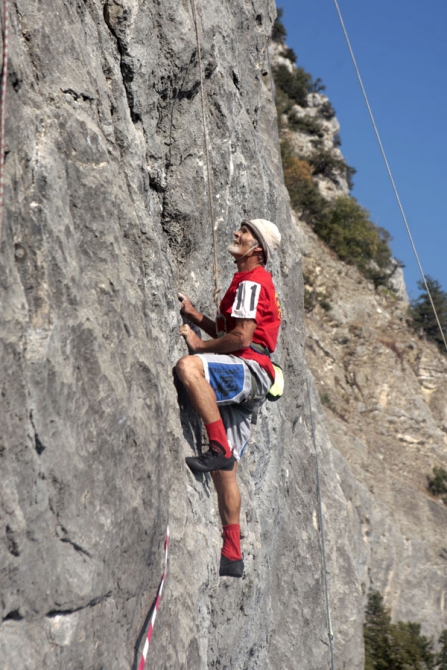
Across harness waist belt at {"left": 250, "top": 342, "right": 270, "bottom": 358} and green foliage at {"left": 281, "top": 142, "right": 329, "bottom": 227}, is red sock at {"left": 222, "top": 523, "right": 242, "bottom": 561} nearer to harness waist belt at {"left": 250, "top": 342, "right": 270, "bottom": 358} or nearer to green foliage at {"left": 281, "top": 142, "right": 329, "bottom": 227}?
harness waist belt at {"left": 250, "top": 342, "right": 270, "bottom": 358}

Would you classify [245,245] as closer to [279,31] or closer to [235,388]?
[235,388]

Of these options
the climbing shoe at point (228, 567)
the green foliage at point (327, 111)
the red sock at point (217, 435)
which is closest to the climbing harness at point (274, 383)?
the red sock at point (217, 435)

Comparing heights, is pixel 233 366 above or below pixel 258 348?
below

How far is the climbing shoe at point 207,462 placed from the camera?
18.4 feet

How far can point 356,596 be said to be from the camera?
11.6m

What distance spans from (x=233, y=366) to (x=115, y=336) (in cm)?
143

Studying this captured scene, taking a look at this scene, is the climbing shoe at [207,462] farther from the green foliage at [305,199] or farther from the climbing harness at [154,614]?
the green foliage at [305,199]

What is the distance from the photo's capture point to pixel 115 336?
4.46 meters

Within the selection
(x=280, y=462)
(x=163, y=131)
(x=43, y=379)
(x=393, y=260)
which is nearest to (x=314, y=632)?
(x=280, y=462)

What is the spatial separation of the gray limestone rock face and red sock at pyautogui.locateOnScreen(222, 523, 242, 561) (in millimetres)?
173

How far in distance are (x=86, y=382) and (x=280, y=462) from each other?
4.74m

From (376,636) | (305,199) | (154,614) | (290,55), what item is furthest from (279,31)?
(154,614)

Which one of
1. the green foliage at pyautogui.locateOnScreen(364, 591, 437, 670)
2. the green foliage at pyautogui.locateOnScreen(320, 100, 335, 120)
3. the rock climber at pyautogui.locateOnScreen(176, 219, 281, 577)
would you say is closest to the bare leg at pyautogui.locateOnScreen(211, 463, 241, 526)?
the rock climber at pyautogui.locateOnScreen(176, 219, 281, 577)

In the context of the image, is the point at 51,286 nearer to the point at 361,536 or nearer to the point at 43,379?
the point at 43,379
